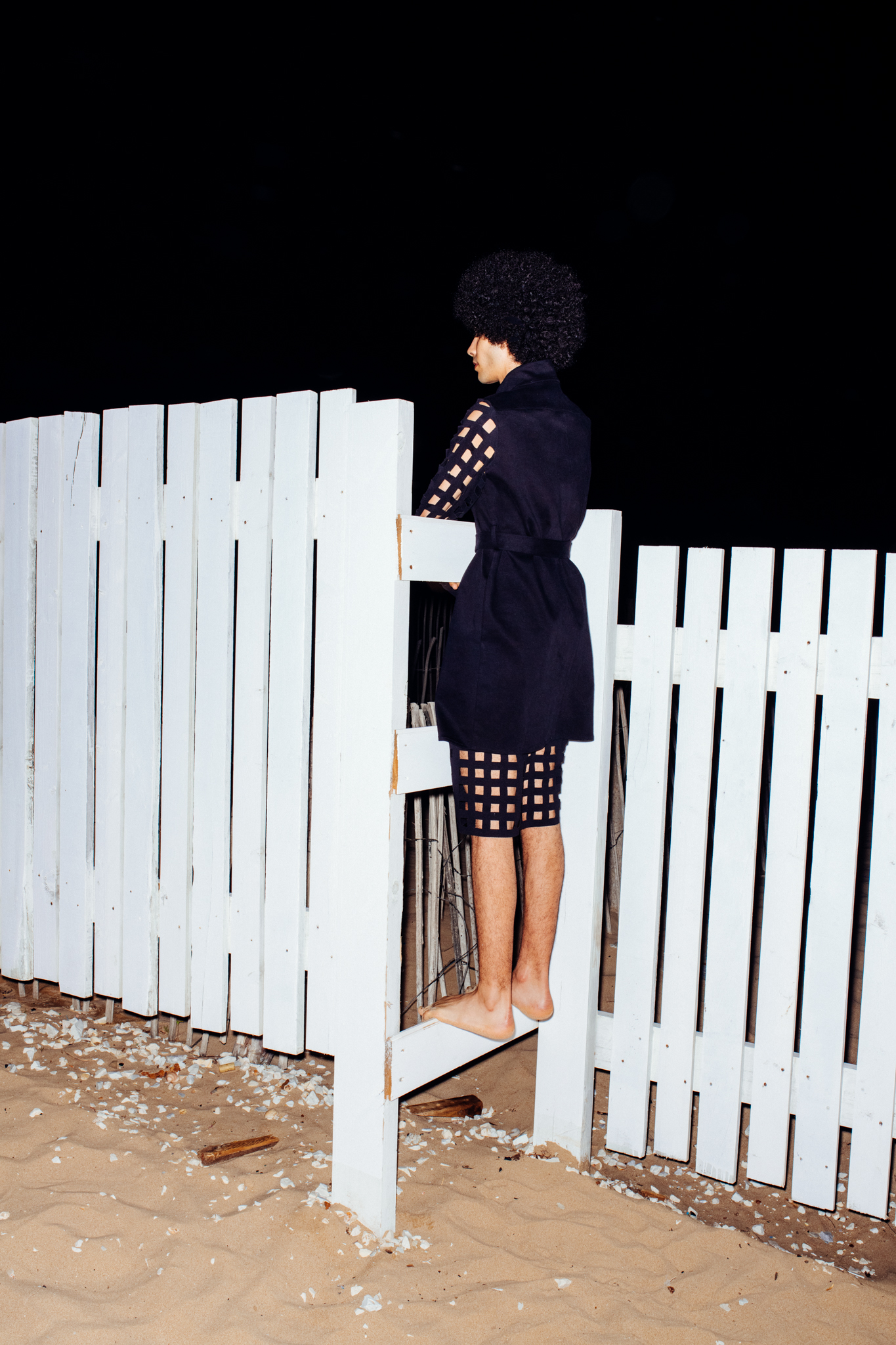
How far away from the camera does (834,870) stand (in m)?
2.16

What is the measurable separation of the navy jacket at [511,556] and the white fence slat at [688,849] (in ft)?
1.29

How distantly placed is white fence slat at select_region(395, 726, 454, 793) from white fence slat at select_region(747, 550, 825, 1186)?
0.83 metres

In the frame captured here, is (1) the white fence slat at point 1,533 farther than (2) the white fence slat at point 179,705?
Yes

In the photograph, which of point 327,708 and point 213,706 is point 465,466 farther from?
point 213,706

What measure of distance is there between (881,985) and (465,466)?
159 centimetres

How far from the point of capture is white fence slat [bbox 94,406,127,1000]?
2.87 metres

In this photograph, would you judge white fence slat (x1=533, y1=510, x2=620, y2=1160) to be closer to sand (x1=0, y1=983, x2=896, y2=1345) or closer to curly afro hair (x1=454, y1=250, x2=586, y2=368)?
sand (x1=0, y1=983, x2=896, y2=1345)

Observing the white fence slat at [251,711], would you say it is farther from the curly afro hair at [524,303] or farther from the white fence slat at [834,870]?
the white fence slat at [834,870]

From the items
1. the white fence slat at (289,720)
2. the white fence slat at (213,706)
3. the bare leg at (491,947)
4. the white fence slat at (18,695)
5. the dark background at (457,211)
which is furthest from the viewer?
the dark background at (457,211)

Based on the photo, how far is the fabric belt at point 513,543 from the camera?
2107 mm

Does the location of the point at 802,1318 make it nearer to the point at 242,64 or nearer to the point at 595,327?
the point at 242,64

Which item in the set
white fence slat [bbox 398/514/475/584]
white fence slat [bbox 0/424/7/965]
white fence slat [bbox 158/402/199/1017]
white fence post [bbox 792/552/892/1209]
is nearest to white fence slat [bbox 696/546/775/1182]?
white fence post [bbox 792/552/892/1209]

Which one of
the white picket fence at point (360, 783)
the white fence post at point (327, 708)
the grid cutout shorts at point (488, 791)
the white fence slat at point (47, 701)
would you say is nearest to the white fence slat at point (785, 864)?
the white picket fence at point (360, 783)

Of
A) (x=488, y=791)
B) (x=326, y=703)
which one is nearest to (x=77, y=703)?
(x=326, y=703)
